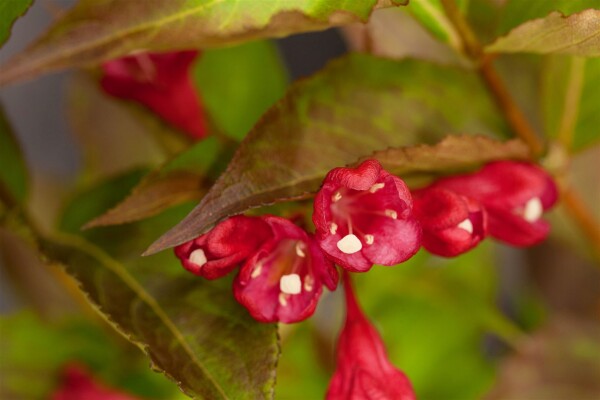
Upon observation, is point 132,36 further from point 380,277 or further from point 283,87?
point 380,277

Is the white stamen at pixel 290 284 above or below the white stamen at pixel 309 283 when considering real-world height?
above

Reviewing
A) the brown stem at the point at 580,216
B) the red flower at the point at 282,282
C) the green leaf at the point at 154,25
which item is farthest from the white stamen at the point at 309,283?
the brown stem at the point at 580,216

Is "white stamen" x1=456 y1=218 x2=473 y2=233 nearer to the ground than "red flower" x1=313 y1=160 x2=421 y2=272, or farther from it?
nearer to the ground

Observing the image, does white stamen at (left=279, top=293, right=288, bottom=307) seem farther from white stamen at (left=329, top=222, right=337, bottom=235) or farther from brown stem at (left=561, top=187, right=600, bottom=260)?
brown stem at (left=561, top=187, right=600, bottom=260)

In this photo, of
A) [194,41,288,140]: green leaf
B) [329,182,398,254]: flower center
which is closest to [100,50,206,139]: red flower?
[194,41,288,140]: green leaf

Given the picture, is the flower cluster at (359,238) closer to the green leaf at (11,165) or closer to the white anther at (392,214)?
the white anther at (392,214)

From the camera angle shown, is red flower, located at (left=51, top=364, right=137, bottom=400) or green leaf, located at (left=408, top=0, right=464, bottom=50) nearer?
green leaf, located at (left=408, top=0, right=464, bottom=50)
